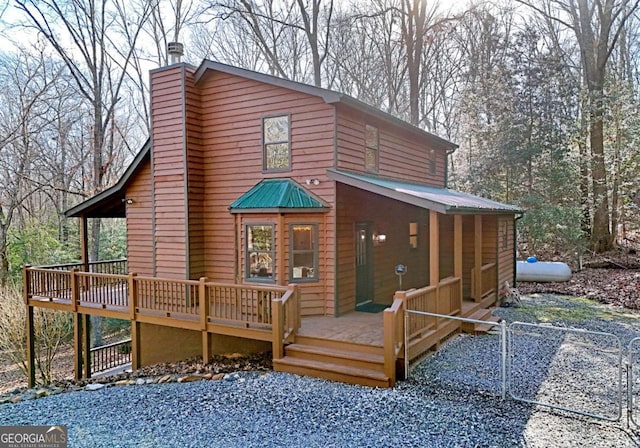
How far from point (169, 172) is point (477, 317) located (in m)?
7.71

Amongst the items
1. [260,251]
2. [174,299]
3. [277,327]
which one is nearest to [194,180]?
[260,251]

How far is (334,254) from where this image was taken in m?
9.06

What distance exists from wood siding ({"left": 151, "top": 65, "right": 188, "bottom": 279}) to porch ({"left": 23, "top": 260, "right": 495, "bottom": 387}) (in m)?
0.86

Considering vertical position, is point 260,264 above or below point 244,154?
below

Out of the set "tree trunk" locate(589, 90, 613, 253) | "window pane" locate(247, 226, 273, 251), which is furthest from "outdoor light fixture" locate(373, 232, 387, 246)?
"tree trunk" locate(589, 90, 613, 253)

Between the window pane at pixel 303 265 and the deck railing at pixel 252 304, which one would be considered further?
the window pane at pixel 303 265

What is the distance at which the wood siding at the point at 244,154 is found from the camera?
906cm

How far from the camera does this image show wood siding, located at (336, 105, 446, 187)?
9.19 metres

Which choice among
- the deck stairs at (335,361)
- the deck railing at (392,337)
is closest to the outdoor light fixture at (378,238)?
the deck stairs at (335,361)

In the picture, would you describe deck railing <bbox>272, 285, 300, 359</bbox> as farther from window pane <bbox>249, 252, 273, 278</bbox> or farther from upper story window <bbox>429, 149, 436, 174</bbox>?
upper story window <bbox>429, 149, 436, 174</bbox>

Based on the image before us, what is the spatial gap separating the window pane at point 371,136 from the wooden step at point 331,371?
5248 mm

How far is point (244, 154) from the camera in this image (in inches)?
388

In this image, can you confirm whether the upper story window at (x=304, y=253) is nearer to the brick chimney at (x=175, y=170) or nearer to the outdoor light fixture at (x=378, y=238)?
the outdoor light fixture at (x=378, y=238)

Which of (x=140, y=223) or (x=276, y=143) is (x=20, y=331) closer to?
(x=140, y=223)
